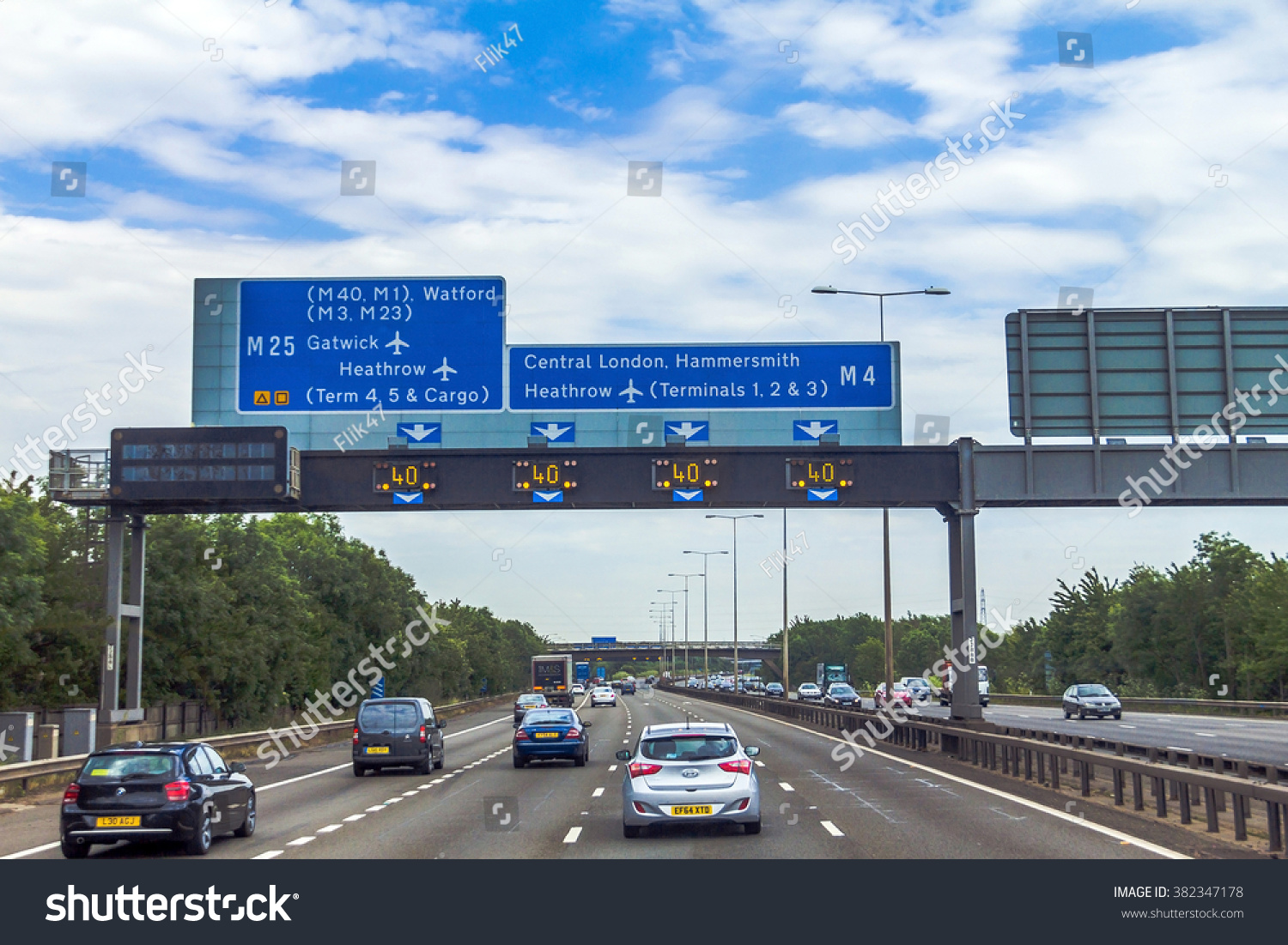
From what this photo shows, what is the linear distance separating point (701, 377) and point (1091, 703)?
1287 inches

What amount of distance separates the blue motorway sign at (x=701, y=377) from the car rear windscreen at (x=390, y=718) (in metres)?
7.46

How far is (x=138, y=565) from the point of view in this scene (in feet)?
118

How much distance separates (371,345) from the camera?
109 ft

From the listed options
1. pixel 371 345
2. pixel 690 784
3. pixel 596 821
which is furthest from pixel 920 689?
pixel 690 784

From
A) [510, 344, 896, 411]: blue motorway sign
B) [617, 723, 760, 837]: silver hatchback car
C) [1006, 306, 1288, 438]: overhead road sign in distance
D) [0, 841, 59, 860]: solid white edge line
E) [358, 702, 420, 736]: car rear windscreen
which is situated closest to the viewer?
[0, 841, 59, 860]: solid white edge line

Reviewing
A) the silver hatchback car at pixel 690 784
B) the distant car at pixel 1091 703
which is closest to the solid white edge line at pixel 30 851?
the silver hatchback car at pixel 690 784

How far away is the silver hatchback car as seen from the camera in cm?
1793

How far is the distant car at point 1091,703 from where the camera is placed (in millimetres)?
58531

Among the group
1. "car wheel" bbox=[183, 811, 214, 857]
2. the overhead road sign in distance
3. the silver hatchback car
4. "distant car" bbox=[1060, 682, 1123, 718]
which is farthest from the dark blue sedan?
"distant car" bbox=[1060, 682, 1123, 718]

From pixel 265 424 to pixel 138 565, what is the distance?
558 cm

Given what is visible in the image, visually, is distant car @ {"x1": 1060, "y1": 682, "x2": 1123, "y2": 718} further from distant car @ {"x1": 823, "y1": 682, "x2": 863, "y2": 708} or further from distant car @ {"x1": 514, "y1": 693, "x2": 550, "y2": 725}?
distant car @ {"x1": 514, "y1": 693, "x2": 550, "y2": 725}

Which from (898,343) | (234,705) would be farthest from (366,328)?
(234,705)

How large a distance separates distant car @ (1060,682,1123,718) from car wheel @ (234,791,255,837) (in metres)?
45.5

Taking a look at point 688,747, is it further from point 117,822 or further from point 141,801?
point 117,822
